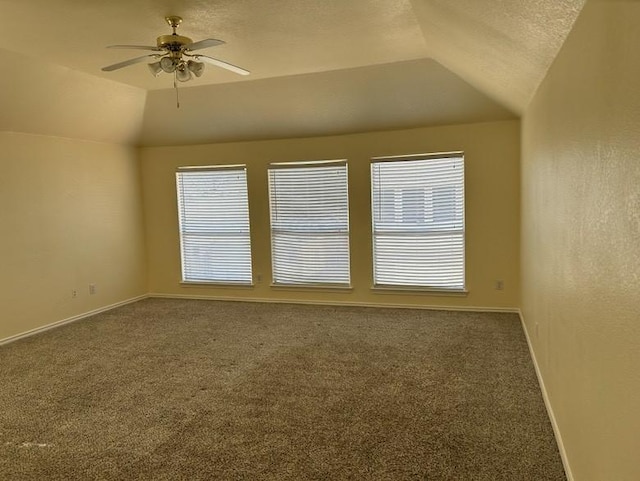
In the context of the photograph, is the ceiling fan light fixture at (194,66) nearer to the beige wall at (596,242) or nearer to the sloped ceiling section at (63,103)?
the sloped ceiling section at (63,103)

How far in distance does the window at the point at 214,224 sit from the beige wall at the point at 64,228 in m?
0.73

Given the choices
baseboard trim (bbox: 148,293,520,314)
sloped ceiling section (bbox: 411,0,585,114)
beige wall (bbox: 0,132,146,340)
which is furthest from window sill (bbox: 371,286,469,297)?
beige wall (bbox: 0,132,146,340)

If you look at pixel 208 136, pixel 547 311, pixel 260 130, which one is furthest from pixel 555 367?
pixel 208 136

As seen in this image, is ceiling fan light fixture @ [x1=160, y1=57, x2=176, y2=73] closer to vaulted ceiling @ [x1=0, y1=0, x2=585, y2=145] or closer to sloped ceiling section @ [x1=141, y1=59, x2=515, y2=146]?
vaulted ceiling @ [x1=0, y1=0, x2=585, y2=145]

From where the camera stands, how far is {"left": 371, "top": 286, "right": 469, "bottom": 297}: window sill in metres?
5.51

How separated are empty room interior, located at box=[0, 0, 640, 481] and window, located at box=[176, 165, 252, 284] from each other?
4cm

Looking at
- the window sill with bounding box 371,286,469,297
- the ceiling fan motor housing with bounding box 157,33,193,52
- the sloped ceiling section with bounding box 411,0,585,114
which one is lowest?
the window sill with bounding box 371,286,469,297

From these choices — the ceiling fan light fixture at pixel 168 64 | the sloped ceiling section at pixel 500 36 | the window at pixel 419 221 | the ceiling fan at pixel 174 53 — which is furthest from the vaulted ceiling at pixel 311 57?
the window at pixel 419 221

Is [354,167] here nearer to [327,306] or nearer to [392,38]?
[327,306]

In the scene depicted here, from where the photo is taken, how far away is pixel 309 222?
6105 mm

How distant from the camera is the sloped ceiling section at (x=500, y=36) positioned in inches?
80.4

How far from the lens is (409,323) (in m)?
5.03

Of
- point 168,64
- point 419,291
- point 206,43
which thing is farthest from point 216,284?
point 206,43

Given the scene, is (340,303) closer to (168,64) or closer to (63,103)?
(168,64)
